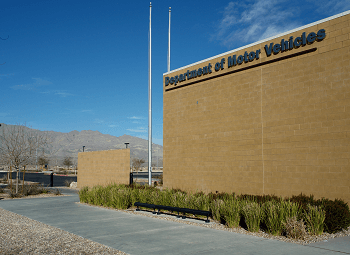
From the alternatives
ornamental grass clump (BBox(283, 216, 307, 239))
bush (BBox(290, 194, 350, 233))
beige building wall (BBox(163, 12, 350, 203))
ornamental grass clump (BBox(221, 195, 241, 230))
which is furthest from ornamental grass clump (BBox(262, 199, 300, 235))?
beige building wall (BBox(163, 12, 350, 203))

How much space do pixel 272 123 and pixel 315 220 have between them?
18.7 ft

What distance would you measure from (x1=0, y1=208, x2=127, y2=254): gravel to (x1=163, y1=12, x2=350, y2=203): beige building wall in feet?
28.2

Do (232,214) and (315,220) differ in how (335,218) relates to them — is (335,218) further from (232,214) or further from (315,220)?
(232,214)

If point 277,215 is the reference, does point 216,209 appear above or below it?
below

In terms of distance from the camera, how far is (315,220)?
369 inches

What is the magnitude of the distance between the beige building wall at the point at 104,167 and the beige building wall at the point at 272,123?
5199mm

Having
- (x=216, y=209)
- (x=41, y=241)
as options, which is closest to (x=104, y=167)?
(x=216, y=209)

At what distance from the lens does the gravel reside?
7.83m

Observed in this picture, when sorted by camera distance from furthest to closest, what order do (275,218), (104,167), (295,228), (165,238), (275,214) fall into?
1. (104,167)
2. (275,214)
3. (275,218)
4. (165,238)
5. (295,228)

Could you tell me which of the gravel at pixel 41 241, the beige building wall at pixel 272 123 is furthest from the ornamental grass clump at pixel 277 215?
the gravel at pixel 41 241

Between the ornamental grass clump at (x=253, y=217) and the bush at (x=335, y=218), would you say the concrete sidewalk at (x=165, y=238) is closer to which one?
the bush at (x=335, y=218)

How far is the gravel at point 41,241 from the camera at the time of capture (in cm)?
783

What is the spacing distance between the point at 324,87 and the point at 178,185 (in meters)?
10.1

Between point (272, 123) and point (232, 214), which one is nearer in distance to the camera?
point (232, 214)
